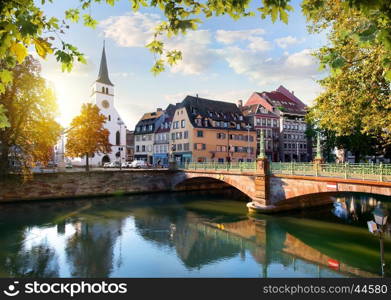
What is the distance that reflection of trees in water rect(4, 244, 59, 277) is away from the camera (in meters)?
12.2

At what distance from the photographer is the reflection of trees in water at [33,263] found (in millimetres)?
12250

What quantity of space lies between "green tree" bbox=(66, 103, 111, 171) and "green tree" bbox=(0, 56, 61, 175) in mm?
11160

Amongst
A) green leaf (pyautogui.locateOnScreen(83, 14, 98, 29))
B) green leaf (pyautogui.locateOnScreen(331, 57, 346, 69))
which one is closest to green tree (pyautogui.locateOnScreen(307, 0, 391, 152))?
green leaf (pyautogui.locateOnScreen(331, 57, 346, 69))

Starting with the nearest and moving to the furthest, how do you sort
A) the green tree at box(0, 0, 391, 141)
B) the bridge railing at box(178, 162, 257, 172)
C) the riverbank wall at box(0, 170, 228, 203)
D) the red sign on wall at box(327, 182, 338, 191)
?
the green tree at box(0, 0, 391, 141) < the red sign on wall at box(327, 182, 338, 191) < the bridge railing at box(178, 162, 257, 172) < the riverbank wall at box(0, 170, 228, 203)

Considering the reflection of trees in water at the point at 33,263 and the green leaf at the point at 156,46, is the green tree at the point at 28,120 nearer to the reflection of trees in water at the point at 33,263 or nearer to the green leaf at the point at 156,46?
the reflection of trees in water at the point at 33,263

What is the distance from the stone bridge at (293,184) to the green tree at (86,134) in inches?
633

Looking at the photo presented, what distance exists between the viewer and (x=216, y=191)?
41.9 m

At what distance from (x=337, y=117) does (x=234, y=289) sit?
36.0 feet

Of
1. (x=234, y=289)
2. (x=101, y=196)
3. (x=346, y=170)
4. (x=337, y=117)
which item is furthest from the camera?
(x=101, y=196)

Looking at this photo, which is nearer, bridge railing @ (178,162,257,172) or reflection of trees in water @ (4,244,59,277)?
reflection of trees in water @ (4,244,59,277)

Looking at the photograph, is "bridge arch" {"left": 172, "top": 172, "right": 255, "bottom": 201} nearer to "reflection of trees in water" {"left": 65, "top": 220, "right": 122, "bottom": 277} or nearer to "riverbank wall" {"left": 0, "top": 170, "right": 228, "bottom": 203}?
"riverbank wall" {"left": 0, "top": 170, "right": 228, "bottom": 203}

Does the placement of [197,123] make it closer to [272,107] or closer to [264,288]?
[272,107]

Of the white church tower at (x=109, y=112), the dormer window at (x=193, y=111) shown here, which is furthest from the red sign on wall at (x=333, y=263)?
the white church tower at (x=109, y=112)

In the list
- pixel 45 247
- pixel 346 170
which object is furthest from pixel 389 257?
pixel 45 247
